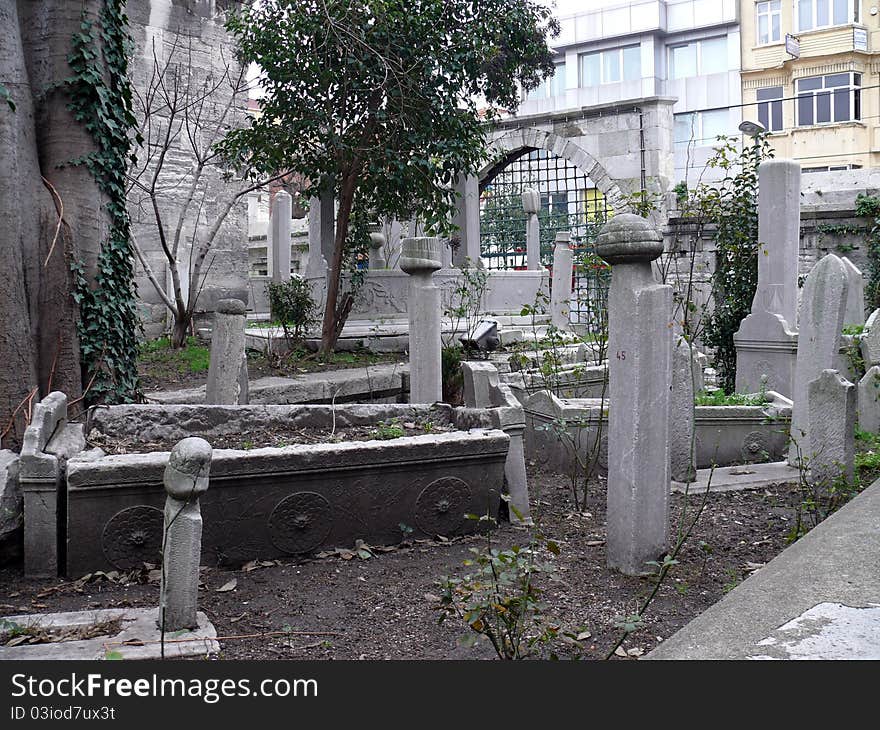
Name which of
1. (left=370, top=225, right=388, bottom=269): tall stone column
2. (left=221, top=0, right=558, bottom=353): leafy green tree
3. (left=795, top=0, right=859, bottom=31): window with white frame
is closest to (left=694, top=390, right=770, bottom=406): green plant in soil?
(left=221, top=0, right=558, bottom=353): leafy green tree

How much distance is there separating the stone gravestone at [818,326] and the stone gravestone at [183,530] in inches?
172

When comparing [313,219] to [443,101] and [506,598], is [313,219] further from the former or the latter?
[506,598]

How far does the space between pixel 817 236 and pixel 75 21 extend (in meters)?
11.6

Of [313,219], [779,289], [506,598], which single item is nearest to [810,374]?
[779,289]

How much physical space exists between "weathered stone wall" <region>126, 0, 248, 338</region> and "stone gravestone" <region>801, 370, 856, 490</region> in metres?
9.40

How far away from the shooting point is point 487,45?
10.7 m

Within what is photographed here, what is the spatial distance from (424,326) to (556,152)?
10985mm

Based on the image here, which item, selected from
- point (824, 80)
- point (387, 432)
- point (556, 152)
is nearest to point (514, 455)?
point (387, 432)

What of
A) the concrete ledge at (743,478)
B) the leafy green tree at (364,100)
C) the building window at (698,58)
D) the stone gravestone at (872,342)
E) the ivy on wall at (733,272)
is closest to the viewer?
the concrete ledge at (743,478)

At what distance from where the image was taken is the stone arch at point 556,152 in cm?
1617

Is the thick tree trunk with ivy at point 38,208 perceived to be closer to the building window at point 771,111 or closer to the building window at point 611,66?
the building window at point 771,111

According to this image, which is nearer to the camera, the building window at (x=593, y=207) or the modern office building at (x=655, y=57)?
the building window at (x=593, y=207)

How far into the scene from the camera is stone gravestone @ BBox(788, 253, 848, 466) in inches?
240

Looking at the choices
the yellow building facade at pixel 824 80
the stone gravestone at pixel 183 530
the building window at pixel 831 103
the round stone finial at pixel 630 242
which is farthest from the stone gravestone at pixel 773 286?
the building window at pixel 831 103
